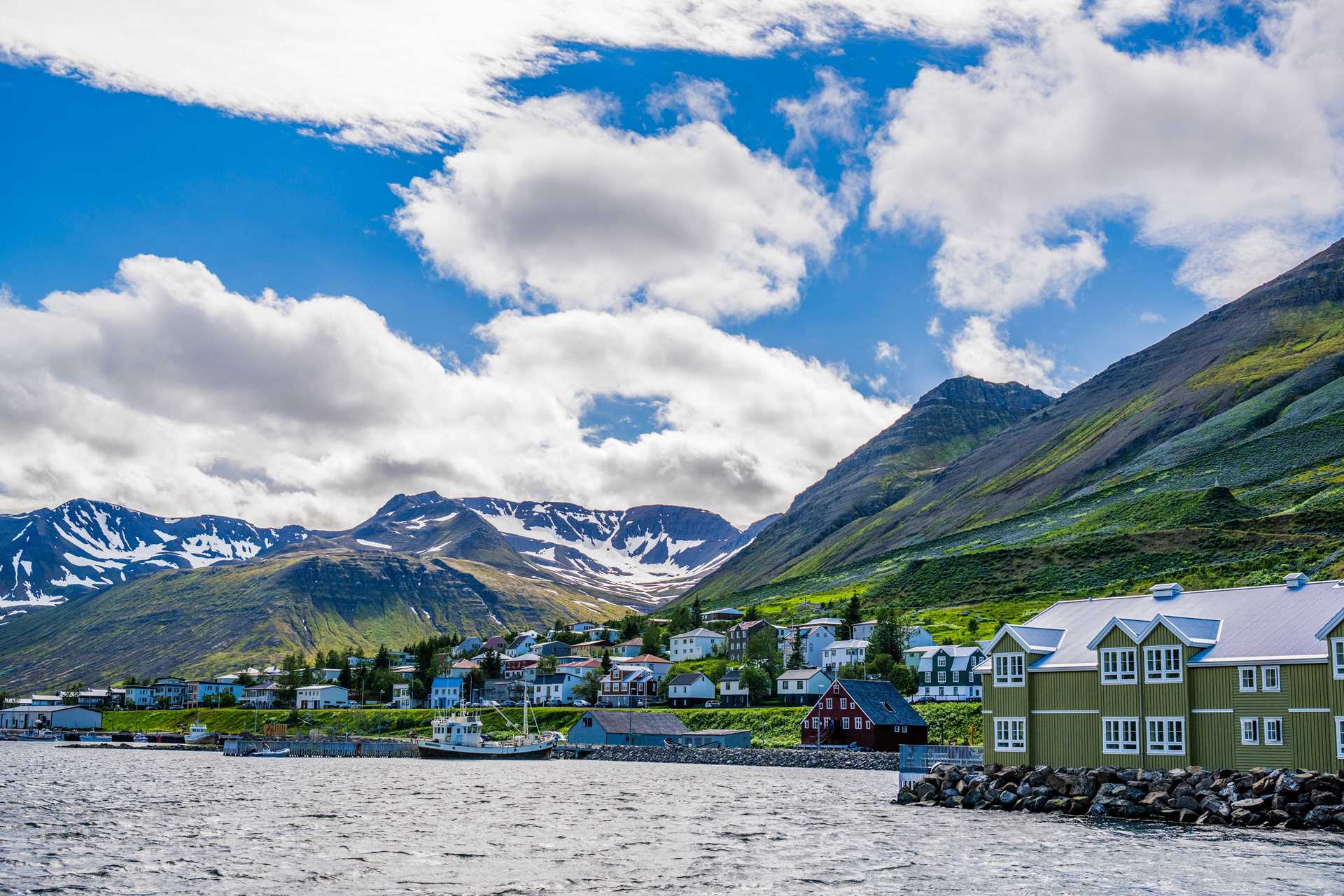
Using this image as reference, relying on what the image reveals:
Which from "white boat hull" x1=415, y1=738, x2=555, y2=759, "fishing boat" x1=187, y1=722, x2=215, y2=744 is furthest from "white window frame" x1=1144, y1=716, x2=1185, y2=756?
"fishing boat" x1=187, y1=722, x2=215, y2=744

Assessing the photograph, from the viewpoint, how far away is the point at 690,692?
165m

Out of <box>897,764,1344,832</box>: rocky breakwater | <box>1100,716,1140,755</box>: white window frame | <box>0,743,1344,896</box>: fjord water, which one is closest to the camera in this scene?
<box>0,743,1344,896</box>: fjord water

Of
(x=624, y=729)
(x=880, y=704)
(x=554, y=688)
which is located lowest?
(x=624, y=729)

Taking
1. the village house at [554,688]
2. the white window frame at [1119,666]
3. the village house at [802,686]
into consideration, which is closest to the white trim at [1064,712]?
the white window frame at [1119,666]

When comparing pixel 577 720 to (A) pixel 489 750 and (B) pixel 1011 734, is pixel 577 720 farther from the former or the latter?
(B) pixel 1011 734

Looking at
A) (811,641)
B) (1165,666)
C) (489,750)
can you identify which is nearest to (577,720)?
(489,750)

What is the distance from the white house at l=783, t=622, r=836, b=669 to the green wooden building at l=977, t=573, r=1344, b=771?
344 feet

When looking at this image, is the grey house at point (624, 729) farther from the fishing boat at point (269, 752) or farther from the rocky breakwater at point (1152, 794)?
the rocky breakwater at point (1152, 794)

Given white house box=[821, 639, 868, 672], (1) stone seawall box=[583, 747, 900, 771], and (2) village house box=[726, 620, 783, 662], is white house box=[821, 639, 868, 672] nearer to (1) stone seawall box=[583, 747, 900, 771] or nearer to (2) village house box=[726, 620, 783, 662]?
(2) village house box=[726, 620, 783, 662]

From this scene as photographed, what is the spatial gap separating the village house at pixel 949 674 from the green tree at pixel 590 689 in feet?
191

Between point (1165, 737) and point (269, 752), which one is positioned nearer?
point (1165, 737)

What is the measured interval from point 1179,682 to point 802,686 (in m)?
94.1

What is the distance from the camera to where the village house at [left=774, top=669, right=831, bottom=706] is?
14675 centimetres

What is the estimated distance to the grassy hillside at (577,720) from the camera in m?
110
